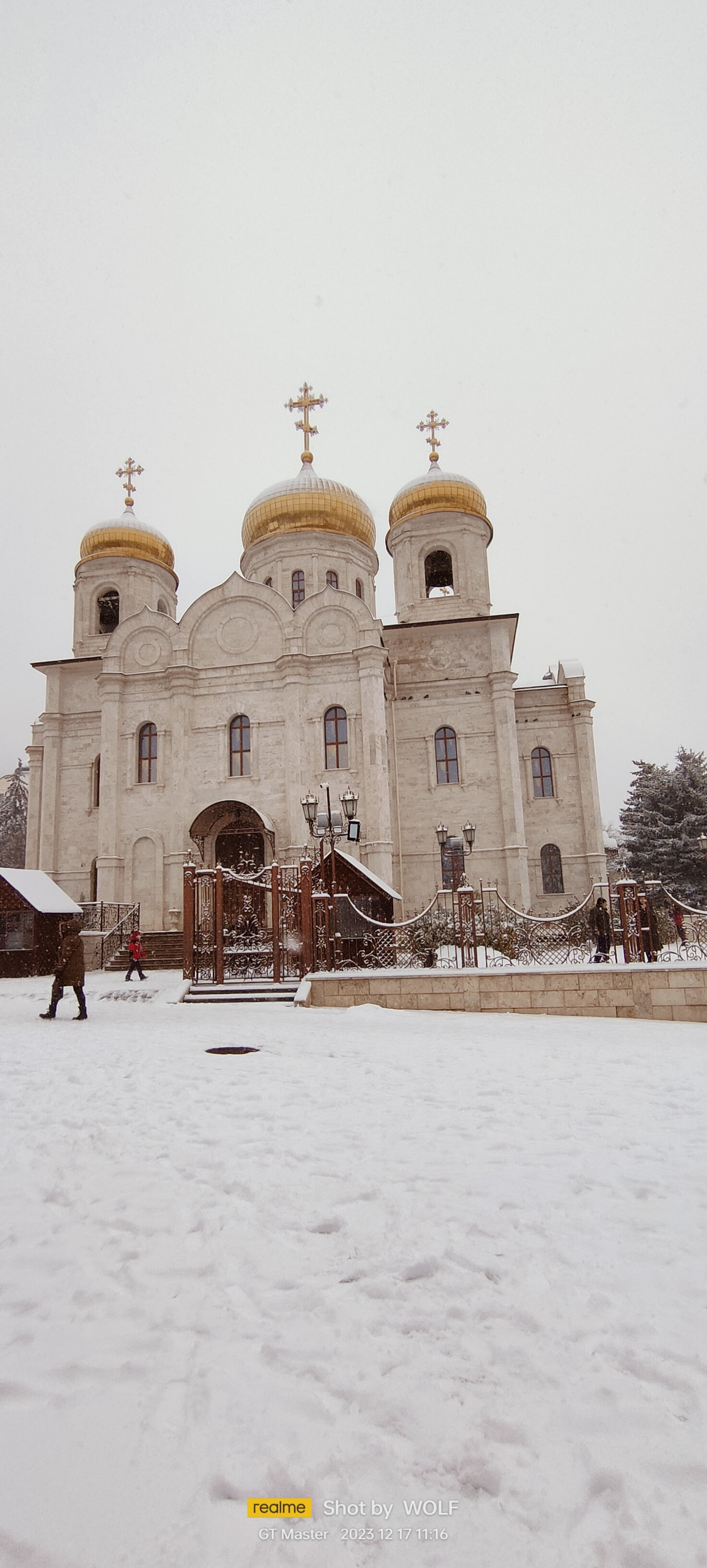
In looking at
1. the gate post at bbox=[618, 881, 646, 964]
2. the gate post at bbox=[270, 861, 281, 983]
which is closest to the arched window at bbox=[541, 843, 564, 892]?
the gate post at bbox=[618, 881, 646, 964]

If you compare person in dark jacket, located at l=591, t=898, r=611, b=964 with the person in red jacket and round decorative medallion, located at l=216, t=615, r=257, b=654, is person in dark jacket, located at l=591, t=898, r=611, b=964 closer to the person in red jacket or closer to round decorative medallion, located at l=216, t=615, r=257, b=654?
the person in red jacket

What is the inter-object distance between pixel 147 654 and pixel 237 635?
9.70ft

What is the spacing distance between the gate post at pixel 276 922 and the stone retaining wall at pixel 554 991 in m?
1.78

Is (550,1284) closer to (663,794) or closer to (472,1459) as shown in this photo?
(472,1459)

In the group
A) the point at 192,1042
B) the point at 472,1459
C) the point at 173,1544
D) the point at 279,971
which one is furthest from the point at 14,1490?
the point at 279,971

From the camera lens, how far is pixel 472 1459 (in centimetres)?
214

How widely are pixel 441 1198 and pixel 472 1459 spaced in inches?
70.4

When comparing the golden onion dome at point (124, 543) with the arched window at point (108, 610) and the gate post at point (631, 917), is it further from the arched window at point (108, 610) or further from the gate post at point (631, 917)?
the gate post at point (631, 917)

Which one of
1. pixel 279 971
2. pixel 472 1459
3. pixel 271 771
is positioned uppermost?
pixel 271 771

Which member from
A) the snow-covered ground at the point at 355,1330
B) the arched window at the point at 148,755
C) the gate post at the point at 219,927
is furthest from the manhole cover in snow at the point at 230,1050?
the arched window at the point at 148,755

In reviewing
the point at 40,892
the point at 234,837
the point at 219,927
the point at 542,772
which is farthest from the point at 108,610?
the point at 219,927

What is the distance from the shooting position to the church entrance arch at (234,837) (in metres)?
23.7

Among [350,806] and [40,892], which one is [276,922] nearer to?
[350,806]

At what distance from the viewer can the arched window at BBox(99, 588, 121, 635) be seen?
31094 millimetres
